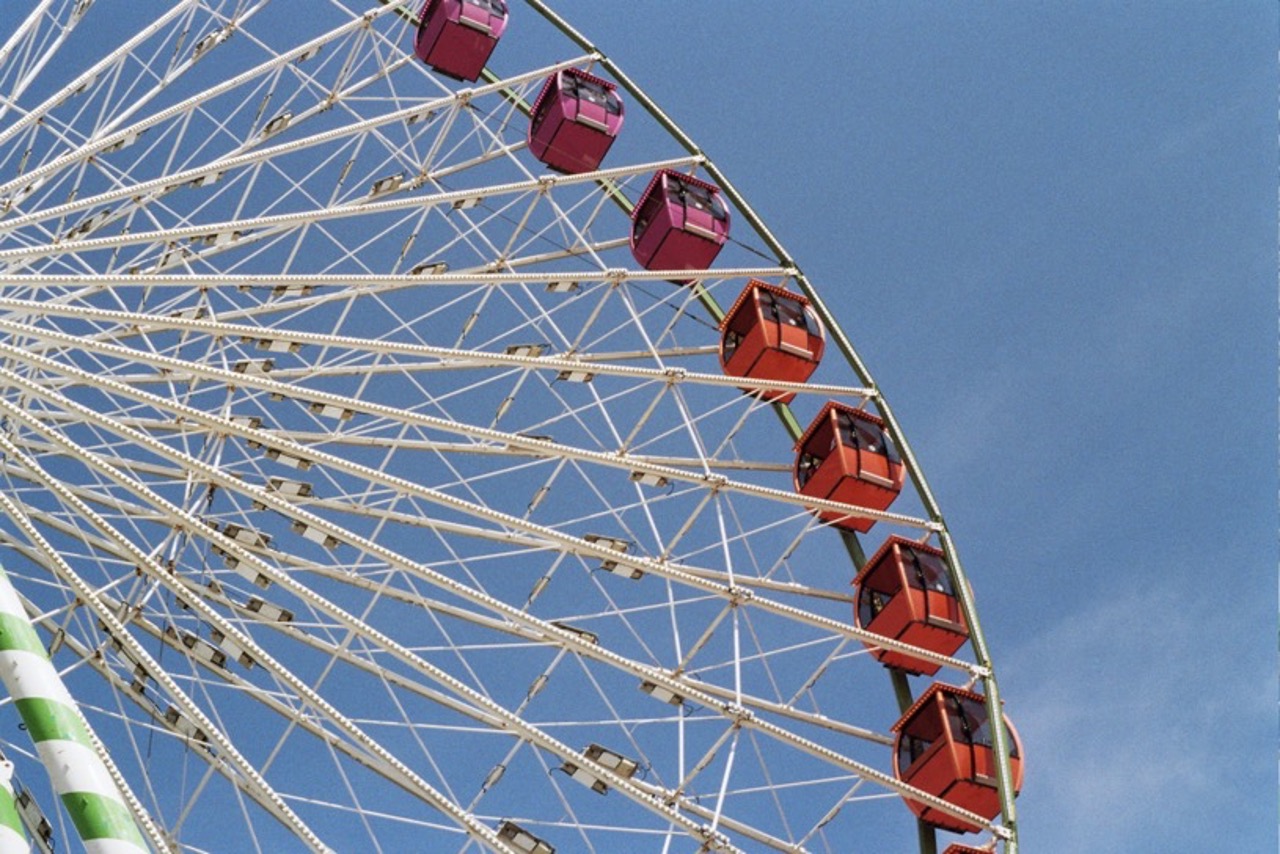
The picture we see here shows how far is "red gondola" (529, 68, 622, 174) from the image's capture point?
2172cm

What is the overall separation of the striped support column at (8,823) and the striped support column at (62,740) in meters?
0.34

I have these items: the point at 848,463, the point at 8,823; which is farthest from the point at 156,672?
the point at 848,463

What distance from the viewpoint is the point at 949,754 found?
58.2 ft

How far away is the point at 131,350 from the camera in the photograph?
14570 mm

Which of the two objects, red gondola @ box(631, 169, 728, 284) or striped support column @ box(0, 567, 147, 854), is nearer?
striped support column @ box(0, 567, 147, 854)

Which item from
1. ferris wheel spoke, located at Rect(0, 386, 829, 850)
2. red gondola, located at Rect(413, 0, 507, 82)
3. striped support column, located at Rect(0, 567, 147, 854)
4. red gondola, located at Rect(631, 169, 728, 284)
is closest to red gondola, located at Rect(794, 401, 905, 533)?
red gondola, located at Rect(631, 169, 728, 284)

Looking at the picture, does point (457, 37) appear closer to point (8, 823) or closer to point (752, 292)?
point (752, 292)

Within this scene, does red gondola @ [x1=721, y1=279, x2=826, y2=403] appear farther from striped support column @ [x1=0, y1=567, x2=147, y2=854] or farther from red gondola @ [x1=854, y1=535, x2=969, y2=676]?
striped support column @ [x1=0, y1=567, x2=147, y2=854]

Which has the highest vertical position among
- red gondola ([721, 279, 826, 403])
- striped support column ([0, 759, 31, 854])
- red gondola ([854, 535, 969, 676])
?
red gondola ([721, 279, 826, 403])

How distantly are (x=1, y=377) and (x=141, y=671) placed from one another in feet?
10.6

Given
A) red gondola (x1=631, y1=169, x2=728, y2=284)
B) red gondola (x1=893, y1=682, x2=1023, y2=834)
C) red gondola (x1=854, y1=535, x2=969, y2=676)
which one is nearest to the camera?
red gondola (x1=893, y1=682, x2=1023, y2=834)

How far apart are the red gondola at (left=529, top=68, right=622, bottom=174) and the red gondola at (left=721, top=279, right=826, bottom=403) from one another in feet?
9.79

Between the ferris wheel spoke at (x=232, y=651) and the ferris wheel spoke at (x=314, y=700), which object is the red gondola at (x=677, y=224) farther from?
the ferris wheel spoke at (x=232, y=651)

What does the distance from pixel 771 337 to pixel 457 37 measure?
6.20 m
